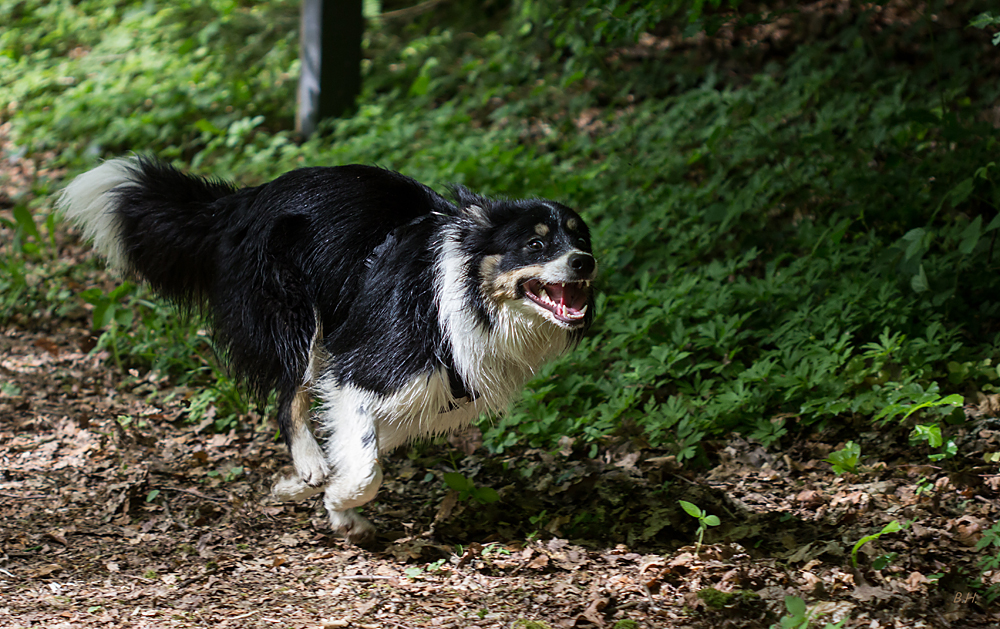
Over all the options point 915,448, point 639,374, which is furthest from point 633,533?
point 915,448

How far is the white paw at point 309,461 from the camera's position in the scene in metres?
3.42

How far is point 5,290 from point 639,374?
4131 millimetres

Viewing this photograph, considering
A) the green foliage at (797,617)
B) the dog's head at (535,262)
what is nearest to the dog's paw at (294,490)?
the dog's head at (535,262)

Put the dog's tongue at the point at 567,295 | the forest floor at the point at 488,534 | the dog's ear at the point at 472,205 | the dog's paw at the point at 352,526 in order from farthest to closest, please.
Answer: the dog's paw at the point at 352,526 → the dog's ear at the point at 472,205 → the dog's tongue at the point at 567,295 → the forest floor at the point at 488,534

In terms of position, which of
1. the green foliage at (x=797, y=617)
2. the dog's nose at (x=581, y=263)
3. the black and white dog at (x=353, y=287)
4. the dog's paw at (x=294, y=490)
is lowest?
the dog's paw at (x=294, y=490)

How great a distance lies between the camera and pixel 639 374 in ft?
13.8

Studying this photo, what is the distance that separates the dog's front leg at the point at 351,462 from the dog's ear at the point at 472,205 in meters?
0.83

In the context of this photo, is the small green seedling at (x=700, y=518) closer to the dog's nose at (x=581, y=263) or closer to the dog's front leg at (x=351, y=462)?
the dog's nose at (x=581, y=263)

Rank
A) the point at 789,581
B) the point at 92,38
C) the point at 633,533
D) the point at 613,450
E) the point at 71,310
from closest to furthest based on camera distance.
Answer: the point at 789,581 < the point at 633,533 < the point at 613,450 < the point at 71,310 < the point at 92,38

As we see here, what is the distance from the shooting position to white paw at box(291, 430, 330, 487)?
342 centimetres

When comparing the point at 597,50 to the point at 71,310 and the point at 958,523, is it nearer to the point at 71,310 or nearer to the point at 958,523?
the point at 71,310

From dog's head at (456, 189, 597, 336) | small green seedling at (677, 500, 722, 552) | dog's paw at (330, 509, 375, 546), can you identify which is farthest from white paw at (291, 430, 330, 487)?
small green seedling at (677, 500, 722, 552)

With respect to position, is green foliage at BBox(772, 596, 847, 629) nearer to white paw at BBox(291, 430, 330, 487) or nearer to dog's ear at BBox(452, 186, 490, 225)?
dog's ear at BBox(452, 186, 490, 225)

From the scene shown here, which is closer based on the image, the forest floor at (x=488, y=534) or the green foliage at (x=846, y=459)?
the forest floor at (x=488, y=534)
